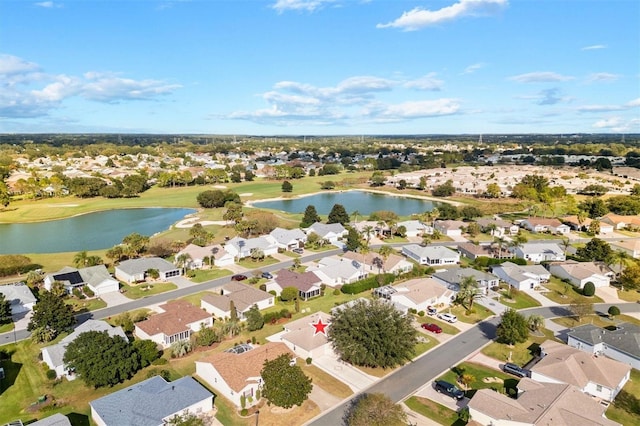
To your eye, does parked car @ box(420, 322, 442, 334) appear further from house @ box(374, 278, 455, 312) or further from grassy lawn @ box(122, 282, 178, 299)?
grassy lawn @ box(122, 282, 178, 299)

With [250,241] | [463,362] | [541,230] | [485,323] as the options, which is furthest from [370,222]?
[463,362]

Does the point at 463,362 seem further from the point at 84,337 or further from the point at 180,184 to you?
the point at 180,184

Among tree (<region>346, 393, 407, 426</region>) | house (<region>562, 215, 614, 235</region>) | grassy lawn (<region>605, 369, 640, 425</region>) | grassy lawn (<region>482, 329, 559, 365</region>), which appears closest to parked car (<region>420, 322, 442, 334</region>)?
grassy lawn (<region>482, 329, 559, 365</region>)

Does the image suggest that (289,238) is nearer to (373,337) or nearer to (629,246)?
(373,337)

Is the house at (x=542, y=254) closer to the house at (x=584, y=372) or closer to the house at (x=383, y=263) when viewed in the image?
the house at (x=383, y=263)

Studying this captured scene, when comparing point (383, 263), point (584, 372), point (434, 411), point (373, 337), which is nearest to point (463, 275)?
point (383, 263)
